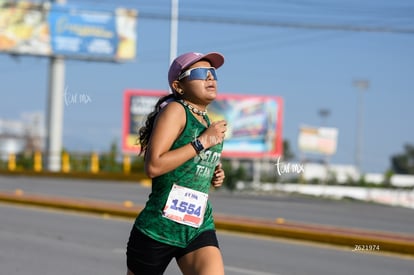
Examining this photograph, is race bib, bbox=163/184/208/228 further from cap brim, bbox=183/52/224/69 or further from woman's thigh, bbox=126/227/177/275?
cap brim, bbox=183/52/224/69

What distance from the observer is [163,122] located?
4.85 metres

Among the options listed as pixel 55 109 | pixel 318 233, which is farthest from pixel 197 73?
pixel 55 109

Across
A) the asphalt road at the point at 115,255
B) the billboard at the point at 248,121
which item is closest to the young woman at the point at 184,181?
the asphalt road at the point at 115,255

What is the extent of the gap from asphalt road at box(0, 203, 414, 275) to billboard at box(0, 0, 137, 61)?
148ft

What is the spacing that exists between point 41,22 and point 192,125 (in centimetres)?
5806

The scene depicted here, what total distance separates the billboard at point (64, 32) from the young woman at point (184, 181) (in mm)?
56216

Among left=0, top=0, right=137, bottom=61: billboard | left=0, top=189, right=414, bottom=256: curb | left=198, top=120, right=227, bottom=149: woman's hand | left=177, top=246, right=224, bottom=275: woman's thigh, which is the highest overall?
left=0, top=0, right=137, bottom=61: billboard

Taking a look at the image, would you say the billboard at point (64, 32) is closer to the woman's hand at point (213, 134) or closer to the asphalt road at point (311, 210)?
the asphalt road at point (311, 210)

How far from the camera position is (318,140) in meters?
44.8

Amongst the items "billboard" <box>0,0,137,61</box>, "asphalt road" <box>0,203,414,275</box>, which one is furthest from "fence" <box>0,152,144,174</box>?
"asphalt road" <box>0,203,414,275</box>

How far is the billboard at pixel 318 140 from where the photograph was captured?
142ft

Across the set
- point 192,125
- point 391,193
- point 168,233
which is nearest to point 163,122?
point 192,125

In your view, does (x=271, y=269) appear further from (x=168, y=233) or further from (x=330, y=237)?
(x=168, y=233)

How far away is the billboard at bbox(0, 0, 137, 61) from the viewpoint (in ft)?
199
